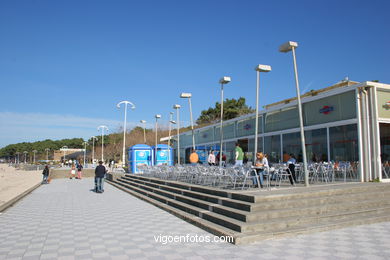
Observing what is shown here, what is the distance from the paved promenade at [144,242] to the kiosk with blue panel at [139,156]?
13.2m

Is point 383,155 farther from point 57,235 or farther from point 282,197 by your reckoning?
point 57,235

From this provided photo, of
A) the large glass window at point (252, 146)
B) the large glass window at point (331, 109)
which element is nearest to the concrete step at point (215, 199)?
the large glass window at point (252, 146)

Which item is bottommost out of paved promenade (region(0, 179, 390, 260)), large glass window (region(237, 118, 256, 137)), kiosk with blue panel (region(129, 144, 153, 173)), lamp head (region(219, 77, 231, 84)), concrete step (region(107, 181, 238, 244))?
paved promenade (region(0, 179, 390, 260))

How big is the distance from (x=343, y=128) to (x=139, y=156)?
47.1 ft

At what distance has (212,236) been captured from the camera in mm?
6891

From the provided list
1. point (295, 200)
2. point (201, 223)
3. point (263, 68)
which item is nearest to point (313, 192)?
point (295, 200)

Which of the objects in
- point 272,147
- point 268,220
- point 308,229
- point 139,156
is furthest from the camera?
point 139,156

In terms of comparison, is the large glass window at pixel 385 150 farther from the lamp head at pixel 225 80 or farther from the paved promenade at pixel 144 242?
the lamp head at pixel 225 80

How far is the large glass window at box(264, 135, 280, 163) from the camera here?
15.8m

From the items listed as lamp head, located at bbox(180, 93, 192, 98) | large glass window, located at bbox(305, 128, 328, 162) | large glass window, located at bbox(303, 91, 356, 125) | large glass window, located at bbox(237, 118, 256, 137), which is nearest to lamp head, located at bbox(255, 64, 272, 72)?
large glass window, located at bbox(303, 91, 356, 125)

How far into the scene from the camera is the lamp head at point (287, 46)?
34.3 ft

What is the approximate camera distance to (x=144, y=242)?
6.45m

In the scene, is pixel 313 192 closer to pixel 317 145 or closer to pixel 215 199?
pixel 215 199

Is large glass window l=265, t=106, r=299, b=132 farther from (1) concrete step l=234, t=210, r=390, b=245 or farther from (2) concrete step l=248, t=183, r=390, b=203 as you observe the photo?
(1) concrete step l=234, t=210, r=390, b=245
